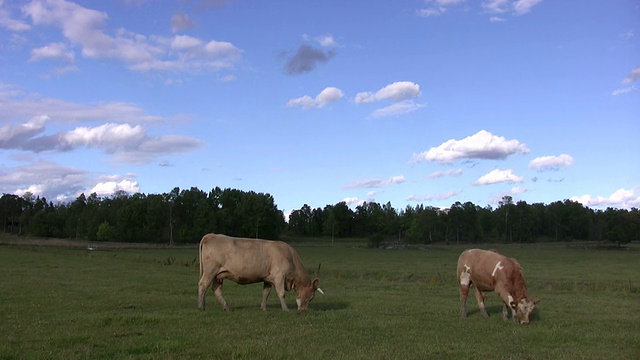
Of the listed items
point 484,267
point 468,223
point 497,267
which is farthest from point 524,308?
point 468,223

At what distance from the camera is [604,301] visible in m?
22.2

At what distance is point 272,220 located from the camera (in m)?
143

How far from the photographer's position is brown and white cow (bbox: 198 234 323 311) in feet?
54.1

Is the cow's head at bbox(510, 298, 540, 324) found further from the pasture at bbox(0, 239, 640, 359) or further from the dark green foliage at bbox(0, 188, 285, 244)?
the dark green foliage at bbox(0, 188, 285, 244)

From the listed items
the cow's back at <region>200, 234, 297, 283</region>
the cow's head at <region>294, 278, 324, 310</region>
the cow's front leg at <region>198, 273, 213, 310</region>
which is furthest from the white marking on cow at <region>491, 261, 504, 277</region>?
the cow's front leg at <region>198, 273, 213, 310</region>

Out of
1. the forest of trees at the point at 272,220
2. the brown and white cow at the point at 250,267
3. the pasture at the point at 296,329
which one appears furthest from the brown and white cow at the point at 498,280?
the forest of trees at the point at 272,220

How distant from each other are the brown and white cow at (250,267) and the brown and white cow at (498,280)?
16.3ft

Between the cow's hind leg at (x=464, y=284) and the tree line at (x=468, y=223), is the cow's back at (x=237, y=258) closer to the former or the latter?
the cow's hind leg at (x=464, y=284)

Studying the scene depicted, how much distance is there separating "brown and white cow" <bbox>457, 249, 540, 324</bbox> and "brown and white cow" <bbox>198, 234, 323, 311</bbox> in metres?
4.96

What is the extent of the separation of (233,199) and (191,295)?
4901 inches

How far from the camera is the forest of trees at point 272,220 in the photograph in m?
133

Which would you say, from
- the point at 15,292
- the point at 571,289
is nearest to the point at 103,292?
the point at 15,292

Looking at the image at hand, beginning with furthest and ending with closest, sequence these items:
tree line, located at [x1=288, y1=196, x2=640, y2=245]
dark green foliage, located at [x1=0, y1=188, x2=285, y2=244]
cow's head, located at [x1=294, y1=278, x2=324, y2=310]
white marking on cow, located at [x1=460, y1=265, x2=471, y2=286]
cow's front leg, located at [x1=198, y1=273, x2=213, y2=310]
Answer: tree line, located at [x1=288, y1=196, x2=640, y2=245] → dark green foliage, located at [x1=0, y1=188, x2=285, y2=244] → cow's head, located at [x1=294, y1=278, x2=324, y2=310] → white marking on cow, located at [x1=460, y1=265, x2=471, y2=286] → cow's front leg, located at [x1=198, y1=273, x2=213, y2=310]

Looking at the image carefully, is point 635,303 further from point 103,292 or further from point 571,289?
point 103,292
